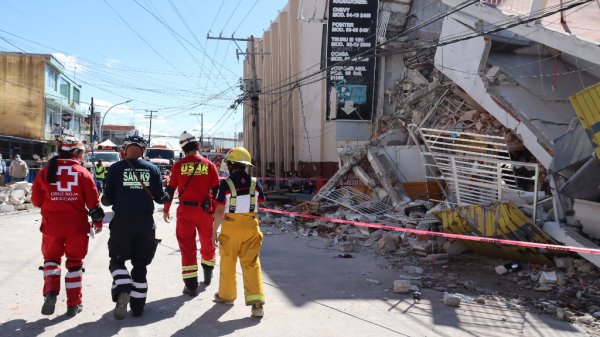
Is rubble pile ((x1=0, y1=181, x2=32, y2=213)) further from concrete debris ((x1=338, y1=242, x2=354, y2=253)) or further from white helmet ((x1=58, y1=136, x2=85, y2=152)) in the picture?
white helmet ((x1=58, y1=136, x2=85, y2=152))

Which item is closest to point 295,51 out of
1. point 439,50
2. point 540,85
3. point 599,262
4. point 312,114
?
point 312,114

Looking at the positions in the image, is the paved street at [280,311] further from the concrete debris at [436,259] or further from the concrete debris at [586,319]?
the concrete debris at [436,259]

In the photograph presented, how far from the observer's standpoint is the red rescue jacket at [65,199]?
436cm

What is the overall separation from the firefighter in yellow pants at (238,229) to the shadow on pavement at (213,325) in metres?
0.17

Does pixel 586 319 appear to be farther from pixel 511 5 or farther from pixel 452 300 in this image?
pixel 511 5


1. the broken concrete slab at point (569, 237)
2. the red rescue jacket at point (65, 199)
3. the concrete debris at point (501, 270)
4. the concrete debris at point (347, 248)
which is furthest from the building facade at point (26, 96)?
the broken concrete slab at point (569, 237)

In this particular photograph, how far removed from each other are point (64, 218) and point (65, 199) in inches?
6.9

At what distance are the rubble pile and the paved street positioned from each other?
834 centimetres

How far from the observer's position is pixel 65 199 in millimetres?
4402

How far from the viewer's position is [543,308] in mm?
5254

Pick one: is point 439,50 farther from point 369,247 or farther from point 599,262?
point 599,262

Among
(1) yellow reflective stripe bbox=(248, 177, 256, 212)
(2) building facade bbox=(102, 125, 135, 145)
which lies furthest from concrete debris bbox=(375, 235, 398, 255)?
(2) building facade bbox=(102, 125, 135, 145)

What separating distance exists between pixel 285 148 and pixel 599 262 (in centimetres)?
2262

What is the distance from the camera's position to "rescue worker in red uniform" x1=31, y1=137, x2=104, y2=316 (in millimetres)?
4355
